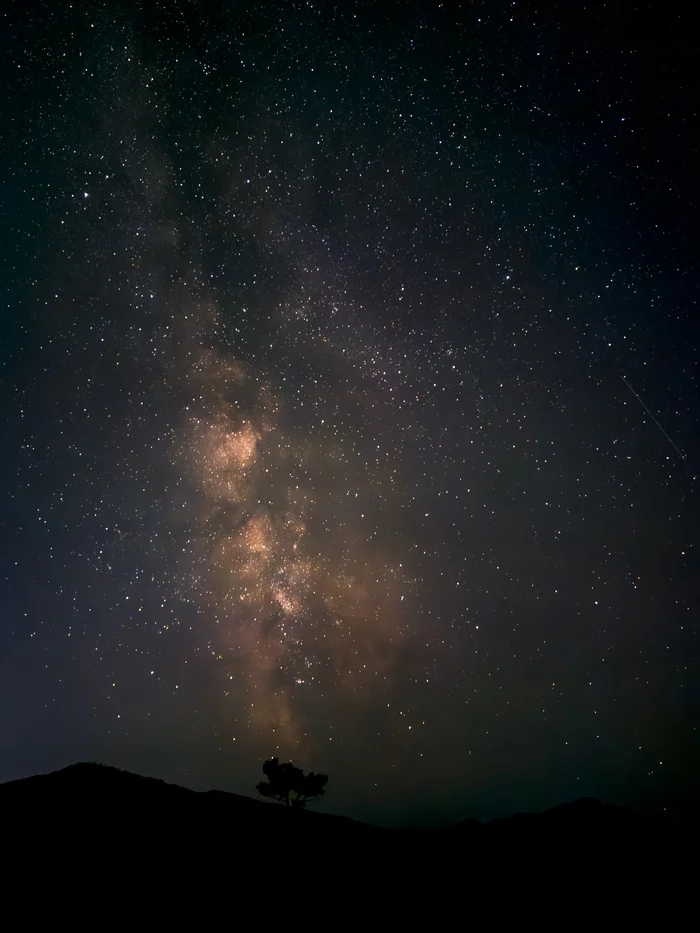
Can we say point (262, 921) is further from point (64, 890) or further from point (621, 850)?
point (621, 850)

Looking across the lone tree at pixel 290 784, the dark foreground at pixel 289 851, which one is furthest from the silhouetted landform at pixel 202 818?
the lone tree at pixel 290 784

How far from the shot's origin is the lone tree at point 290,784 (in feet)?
82.6

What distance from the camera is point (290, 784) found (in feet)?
82.7

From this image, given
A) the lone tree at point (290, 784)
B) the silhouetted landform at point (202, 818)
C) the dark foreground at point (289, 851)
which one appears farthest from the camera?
the lone tree at point (290, 784)

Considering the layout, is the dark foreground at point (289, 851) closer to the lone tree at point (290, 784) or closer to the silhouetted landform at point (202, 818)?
the silhouetted landform at point (202, 818)

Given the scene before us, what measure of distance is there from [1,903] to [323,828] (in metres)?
7.02

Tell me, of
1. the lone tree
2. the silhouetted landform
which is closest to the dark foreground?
the silhouetted landform

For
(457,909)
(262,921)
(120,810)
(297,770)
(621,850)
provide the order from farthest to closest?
(297,770) < (621,850) < (120,810) < (457,909) < (262,921)

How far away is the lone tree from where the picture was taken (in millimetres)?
25172

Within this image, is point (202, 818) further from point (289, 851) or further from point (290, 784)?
point (290, 784)

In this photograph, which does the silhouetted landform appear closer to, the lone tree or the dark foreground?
the dark foreground

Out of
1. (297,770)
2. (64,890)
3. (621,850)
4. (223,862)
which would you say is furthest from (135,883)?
(297,770)

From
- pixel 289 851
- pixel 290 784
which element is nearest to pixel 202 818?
pixel 289 851

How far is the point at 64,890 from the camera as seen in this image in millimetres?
9148
